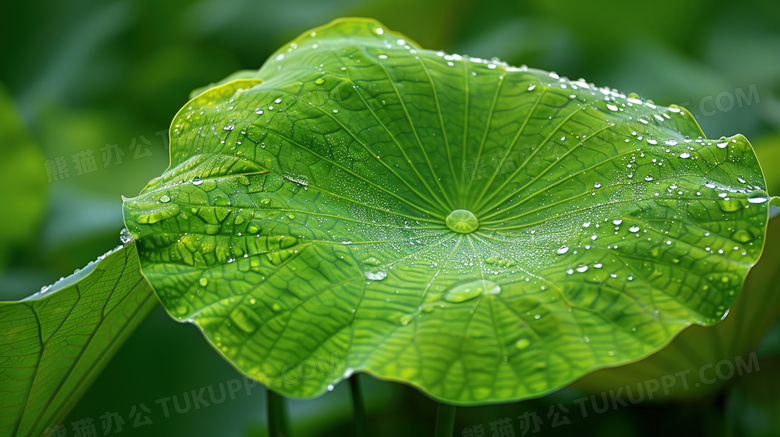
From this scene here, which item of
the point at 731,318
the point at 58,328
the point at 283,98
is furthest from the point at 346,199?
the point at 731,318

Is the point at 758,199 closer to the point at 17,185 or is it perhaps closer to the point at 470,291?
the point at 470,291

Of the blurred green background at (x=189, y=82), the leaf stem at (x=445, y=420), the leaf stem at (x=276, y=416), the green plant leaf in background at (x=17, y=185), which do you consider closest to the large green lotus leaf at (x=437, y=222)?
the leaf stem at (x=445, y=420)

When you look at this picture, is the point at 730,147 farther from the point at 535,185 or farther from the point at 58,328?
the point at 58,328

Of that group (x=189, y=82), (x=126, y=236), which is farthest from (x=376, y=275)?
(x=189, y=82)

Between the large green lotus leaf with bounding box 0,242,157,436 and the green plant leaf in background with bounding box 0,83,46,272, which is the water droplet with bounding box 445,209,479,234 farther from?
the green plant leaf in background with bounding box 0,83,46,272

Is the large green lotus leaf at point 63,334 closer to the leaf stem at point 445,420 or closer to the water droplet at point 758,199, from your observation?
the leaf stem at point 445,420
